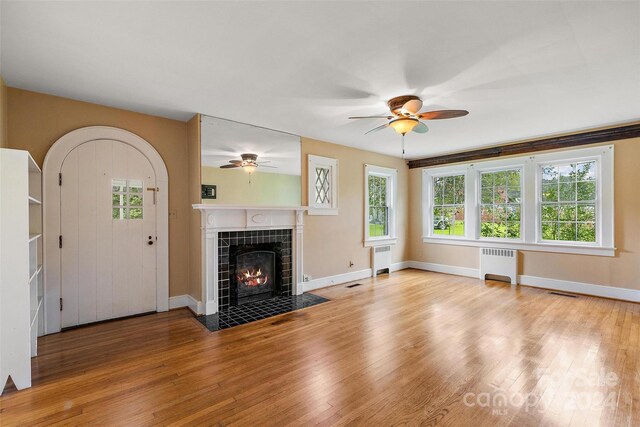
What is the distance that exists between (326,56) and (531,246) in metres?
4.95

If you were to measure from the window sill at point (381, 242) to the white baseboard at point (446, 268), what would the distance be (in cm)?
82

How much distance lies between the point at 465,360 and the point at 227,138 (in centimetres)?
372

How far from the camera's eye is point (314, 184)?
503 cm

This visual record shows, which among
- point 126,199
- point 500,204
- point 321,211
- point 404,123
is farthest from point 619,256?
point 126,199

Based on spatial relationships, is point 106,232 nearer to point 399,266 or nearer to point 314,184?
point 314,184

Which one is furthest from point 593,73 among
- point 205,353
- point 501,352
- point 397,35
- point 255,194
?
point 205,353

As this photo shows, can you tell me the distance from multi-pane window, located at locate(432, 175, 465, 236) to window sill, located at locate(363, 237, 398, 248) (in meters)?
0.98

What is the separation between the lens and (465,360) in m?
2.58

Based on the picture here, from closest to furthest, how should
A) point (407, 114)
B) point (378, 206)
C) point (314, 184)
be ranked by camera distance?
point (407, 114) → point (314, 184) → point (378, 206)

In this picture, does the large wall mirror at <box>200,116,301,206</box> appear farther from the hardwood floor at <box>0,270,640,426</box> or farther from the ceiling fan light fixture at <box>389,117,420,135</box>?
the ceiling fan light fixture at <box>389,117,420,135</box>

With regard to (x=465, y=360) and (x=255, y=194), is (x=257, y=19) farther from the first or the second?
(x=465, y=360)

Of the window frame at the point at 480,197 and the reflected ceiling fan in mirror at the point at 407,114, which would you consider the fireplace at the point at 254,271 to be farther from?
the window frame at the point at 480,197

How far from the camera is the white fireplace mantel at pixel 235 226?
3.72 m

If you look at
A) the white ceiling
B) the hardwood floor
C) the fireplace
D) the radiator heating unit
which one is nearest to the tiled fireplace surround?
the fireplace
